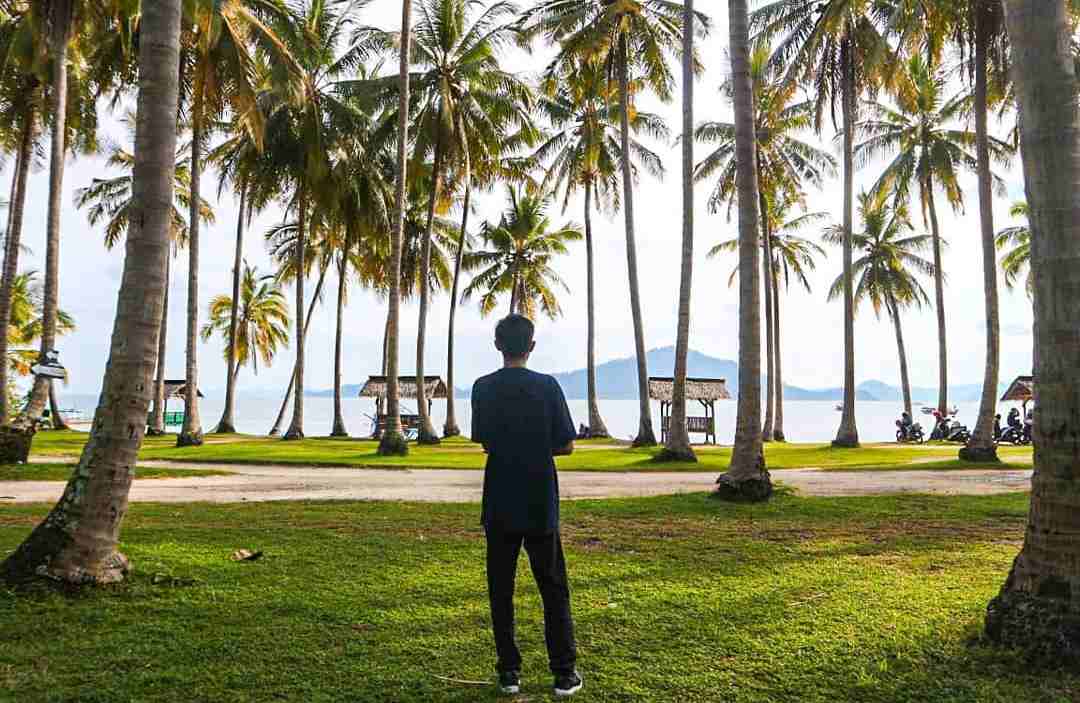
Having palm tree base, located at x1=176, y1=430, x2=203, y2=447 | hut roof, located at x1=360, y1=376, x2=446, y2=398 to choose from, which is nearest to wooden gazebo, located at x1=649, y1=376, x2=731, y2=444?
hut roof, located at x1=360, y1=376, x2=446, y2=398

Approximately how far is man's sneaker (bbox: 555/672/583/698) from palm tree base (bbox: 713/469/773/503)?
23.7 ft

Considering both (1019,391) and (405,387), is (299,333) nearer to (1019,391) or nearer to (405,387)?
(405,387)

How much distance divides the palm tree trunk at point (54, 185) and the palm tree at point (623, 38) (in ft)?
42.9

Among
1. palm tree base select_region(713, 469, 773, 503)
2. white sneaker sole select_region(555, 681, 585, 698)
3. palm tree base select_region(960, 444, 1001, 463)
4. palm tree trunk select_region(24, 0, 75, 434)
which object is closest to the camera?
white sneaker sole select_region(555, 681, 585, 698)

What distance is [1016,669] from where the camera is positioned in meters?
3.87

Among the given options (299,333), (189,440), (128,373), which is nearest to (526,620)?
(128,373)

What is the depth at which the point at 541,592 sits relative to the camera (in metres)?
3.61

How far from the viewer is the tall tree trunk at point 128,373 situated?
5.18 m

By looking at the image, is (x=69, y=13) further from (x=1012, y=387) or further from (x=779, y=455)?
(x=1012, y=387)

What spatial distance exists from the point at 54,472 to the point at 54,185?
9441 mm

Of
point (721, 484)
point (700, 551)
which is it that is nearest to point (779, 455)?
point (721, 484)

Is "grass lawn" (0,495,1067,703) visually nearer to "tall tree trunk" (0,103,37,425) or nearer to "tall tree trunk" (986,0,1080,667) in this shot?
"tall tree trunk" (986,0,1080,667)

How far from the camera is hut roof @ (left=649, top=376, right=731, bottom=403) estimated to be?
34469 mm

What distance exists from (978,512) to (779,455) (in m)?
12.6
